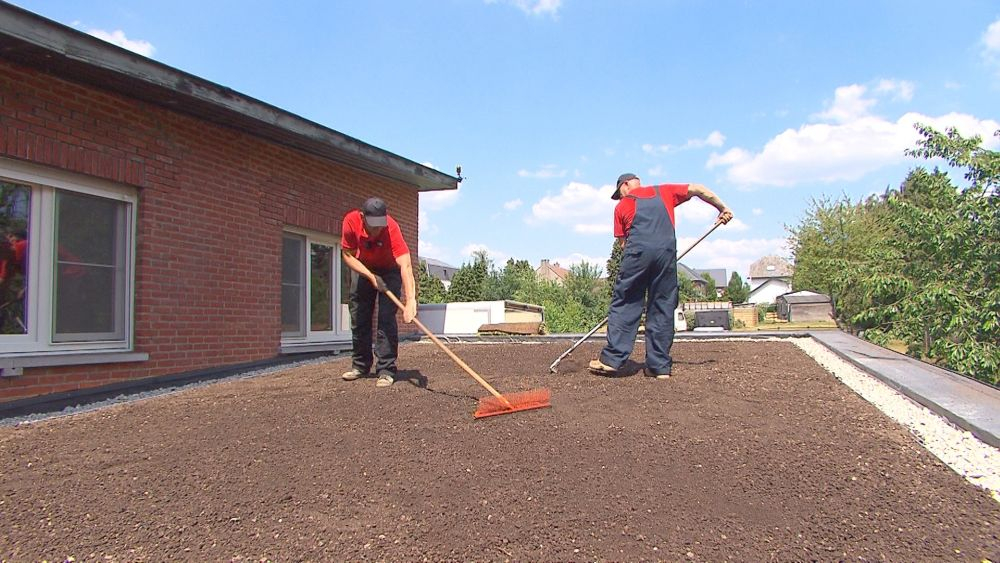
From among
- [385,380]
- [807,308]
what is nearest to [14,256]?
[385,380]

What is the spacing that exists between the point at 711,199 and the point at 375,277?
2563mm

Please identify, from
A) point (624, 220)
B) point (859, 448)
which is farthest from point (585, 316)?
point (859, 448)

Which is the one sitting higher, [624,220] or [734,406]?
[624,220]

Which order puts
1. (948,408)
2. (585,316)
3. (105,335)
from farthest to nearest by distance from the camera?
(585,316), (105,335), (948,408)

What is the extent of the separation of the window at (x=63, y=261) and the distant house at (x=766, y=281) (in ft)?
268

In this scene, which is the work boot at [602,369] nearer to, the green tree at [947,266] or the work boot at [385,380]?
the work boot at [385,380]

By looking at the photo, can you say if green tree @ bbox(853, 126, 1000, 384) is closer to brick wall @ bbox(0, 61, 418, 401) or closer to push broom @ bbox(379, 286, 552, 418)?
push broom @ bbox(379, 286, 552, 418)

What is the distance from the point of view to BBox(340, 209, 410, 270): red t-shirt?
14.6 ft

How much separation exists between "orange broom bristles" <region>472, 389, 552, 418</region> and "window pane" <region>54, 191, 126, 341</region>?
11.7 feet

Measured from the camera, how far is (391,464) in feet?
8.19

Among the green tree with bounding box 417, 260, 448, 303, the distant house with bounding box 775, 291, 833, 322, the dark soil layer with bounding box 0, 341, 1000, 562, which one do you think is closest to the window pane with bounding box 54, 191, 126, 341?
the dark soil layer with bounding box 0, 341, 1000, 562

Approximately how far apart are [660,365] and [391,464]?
2.35m

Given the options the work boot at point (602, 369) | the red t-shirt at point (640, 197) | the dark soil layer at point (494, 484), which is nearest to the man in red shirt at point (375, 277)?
the dark soil layer at point (494, 484)

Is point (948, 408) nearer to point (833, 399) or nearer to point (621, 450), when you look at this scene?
point (833, 399)
